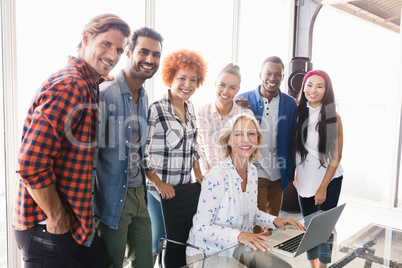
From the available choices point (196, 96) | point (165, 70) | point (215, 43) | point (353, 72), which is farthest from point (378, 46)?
point (165, 70)

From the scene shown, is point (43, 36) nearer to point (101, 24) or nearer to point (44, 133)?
point (101, 24)

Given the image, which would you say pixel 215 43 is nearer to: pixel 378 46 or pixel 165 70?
→ pixel 165 70

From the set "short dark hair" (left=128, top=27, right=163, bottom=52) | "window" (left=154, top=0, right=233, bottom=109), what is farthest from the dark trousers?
"window" (left=154, top=0, right=233, bottom=109)

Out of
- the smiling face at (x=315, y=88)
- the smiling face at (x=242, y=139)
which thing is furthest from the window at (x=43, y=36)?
the smiling face at (x=315, y=88)

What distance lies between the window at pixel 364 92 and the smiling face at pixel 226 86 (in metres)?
2.67

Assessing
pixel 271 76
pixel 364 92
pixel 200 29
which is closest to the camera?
pixel 271 76

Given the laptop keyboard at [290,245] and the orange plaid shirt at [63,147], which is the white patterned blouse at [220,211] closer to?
the laptop keyboard at [290,245]

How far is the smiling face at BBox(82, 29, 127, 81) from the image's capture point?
4.75 ft

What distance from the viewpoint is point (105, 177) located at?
1695 millimetres

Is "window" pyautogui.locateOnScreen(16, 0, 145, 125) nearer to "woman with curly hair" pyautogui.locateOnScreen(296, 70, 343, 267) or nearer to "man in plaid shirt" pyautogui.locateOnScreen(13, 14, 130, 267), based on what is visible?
"man in plaid shirt" pyautogui.locateOnScreen(13, 14, 130, 267)

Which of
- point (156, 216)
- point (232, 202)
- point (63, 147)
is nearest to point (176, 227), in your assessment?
point (232, 202)

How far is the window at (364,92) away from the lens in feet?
13.9

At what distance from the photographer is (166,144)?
2.15 meters

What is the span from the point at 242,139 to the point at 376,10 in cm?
359
